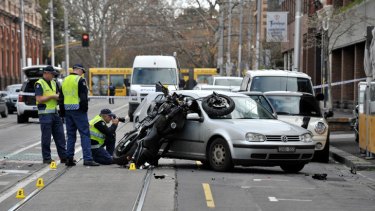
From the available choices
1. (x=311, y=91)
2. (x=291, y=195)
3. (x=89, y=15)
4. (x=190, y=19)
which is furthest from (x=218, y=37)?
(x=291, y=195)

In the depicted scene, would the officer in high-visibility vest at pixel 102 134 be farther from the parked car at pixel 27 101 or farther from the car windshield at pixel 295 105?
the parked car at pixel 27 101

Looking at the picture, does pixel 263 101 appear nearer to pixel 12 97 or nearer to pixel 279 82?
pixel 279 82

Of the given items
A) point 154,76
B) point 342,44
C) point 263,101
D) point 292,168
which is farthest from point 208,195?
point 342,44

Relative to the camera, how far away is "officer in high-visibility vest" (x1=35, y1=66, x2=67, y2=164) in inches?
684

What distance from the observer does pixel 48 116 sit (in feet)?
57.2

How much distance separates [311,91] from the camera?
23406 mm

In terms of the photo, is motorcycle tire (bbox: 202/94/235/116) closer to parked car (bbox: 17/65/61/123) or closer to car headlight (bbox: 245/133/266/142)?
car headlight (bbox: 245/133/266/142)

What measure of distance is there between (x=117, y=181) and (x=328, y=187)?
3.34m

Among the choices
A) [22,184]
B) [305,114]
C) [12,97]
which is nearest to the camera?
[22,184]

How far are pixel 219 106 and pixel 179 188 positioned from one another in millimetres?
3458

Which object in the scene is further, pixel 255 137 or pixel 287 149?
pixel 287 149

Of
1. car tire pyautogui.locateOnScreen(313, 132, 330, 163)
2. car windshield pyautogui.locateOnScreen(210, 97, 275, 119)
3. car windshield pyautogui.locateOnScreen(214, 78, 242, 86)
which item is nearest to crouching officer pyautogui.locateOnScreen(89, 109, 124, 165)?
car windshield pyautogui.locateOnScreen(210, 97, 275, 119)

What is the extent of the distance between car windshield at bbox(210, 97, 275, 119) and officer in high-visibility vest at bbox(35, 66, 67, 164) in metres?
3.15

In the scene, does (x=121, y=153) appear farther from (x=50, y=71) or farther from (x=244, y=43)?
(x=244, y=43)
